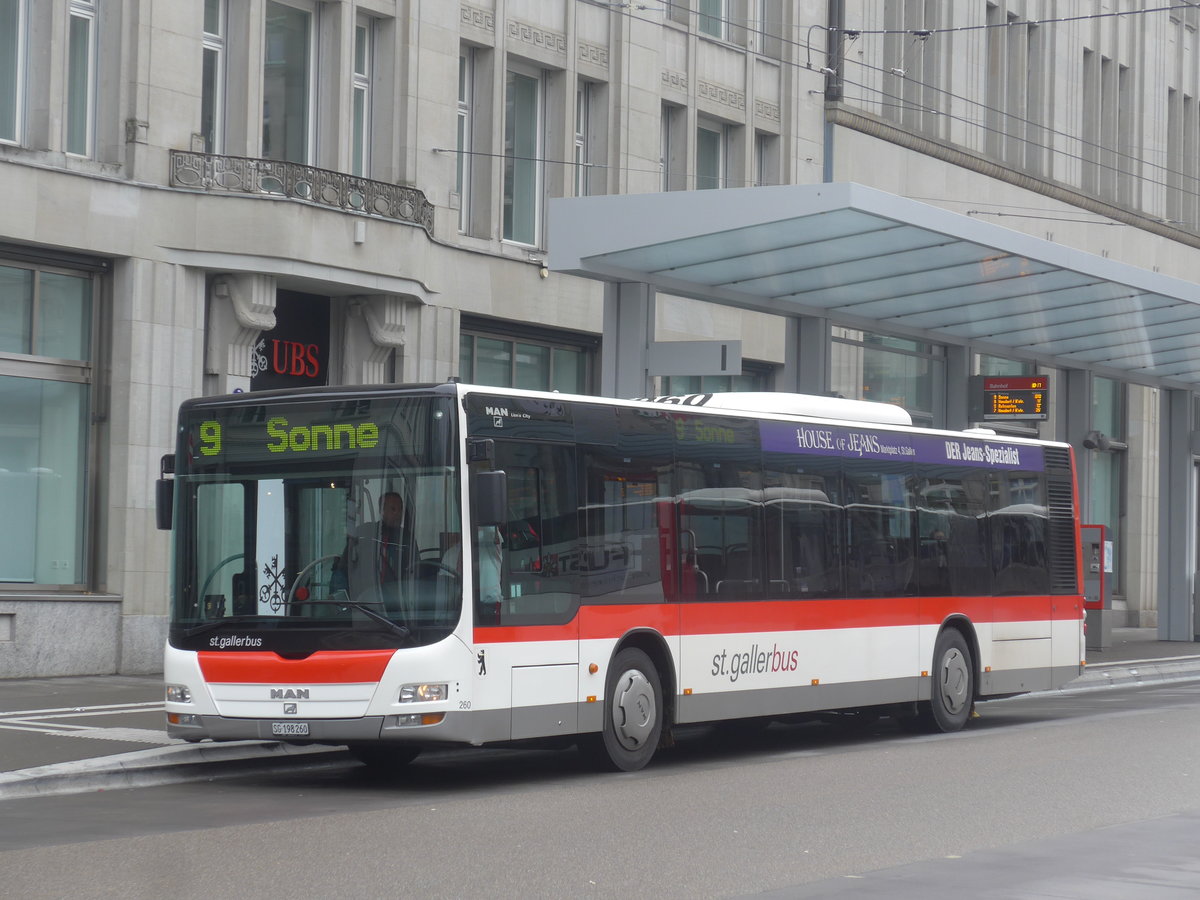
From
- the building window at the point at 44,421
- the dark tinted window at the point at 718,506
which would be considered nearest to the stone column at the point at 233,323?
the building window at the point at 44,421

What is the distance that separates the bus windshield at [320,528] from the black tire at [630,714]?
1856mm

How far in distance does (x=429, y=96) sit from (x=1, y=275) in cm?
676

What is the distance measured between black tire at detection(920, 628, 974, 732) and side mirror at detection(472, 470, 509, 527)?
6.74m

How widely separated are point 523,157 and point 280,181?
5.90 m

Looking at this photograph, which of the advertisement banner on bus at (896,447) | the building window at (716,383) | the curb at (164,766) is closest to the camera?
the curb at (164,766)

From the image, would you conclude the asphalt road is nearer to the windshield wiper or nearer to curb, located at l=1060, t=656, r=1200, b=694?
the windshield wiper

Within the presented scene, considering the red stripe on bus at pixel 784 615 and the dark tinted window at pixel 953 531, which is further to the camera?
the dark tinted window at pixel 953 531

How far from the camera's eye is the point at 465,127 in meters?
25.8

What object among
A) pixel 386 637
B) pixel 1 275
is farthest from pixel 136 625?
pixel 386 637

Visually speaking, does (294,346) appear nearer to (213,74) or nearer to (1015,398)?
(213,74)

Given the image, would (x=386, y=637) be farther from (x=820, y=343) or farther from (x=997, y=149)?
(x=997, y=149)

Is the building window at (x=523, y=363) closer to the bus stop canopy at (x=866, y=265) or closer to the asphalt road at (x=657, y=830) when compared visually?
the bus stop canopy at (x=866, y=265)

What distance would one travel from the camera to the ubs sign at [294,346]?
22.9 meters

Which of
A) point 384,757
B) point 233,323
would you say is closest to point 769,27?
point 233,323
